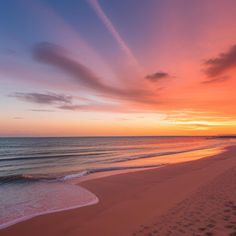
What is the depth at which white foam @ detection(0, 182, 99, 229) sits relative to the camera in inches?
324

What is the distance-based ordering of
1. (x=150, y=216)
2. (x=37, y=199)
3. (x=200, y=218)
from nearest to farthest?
1. (x=200, y=218)
2. (x=150, y=216)
3. (x=37, y=199)

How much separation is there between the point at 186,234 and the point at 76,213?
4138mm

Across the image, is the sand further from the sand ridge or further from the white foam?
the white foam

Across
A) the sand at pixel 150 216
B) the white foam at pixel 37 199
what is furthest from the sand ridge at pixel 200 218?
the white foam at pixel 37 199

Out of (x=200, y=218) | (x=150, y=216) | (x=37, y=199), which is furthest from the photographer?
(x=37, y=199)

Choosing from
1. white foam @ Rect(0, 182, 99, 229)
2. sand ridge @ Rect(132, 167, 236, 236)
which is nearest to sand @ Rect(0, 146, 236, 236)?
sand ridge @ Rect(132, 167, 236, 236)

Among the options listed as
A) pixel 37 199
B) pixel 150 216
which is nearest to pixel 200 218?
pixel 150 216

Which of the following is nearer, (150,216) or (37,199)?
(150,216)

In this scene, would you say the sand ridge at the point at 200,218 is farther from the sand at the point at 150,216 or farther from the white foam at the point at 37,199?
the white foam at the point at 37,199

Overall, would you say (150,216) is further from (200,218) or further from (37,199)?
(37,199)

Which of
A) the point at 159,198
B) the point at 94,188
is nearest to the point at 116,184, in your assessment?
the point at 94,188

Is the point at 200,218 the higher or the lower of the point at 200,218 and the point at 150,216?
the higher

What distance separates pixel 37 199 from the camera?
10.3 metres

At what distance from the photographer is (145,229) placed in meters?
6.33
